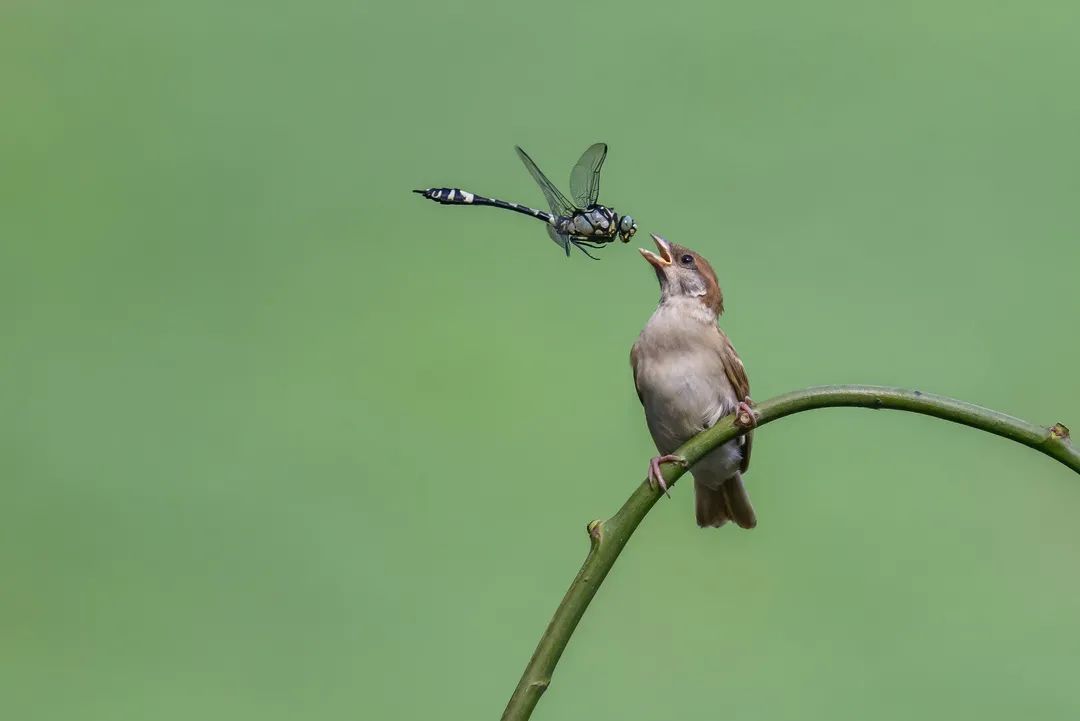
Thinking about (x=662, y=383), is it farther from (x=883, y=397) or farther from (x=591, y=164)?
(x=883, y=397)

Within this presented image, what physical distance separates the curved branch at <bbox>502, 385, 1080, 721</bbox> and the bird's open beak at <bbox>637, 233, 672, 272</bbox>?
1301mm

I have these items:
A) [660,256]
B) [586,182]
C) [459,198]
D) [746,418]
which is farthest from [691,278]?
[746,418]

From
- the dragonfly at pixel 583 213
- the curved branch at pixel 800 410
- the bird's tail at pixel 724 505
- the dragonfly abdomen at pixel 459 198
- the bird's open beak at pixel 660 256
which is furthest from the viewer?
the bird's tail at pixel 724 505

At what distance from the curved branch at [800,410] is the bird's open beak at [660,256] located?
1301 mm

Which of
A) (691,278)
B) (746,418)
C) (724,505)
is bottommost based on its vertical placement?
(724,505)

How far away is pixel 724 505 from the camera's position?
2.68 m

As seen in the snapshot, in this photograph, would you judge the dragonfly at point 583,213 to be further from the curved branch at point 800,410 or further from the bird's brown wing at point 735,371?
the curved branch at point 800,410

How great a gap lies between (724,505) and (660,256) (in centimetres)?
60

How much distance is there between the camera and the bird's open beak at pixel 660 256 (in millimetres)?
2342

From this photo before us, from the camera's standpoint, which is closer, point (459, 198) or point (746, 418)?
point (746, 418)

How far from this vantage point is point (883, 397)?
3.30 ft

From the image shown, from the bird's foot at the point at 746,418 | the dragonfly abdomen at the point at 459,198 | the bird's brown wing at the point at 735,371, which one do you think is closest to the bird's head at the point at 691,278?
the bird's brown wing at the point at 735,371

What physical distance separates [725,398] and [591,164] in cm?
53

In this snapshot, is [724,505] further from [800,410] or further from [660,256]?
[800,410]
